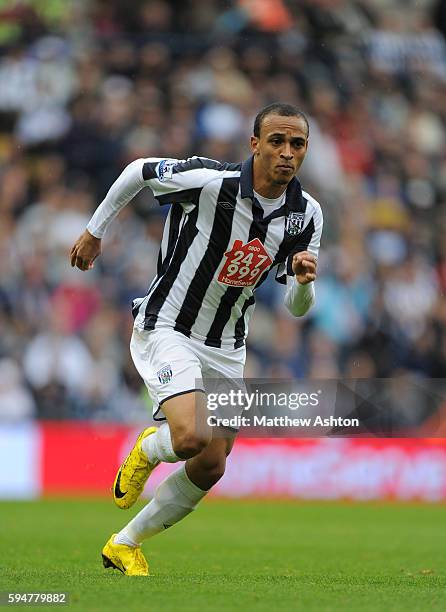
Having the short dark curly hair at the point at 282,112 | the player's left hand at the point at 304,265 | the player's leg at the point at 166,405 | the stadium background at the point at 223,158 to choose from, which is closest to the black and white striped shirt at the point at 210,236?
the player's leg at the point at 166,405

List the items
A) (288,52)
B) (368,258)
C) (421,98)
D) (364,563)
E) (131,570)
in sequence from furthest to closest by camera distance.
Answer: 1. (421,98)
2. (288,52)
3. (368,258)
4. (364,563)
5. (131,570)

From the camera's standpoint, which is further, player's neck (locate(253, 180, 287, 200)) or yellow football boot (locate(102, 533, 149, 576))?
yellow football boot (locate(102, 533, 149, 576))

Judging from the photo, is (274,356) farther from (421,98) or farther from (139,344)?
(139,344)

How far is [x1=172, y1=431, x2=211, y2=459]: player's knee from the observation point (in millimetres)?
Result: 5812

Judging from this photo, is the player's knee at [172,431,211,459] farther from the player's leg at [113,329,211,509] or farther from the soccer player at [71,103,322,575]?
the soccer player at [71,103,322,575]

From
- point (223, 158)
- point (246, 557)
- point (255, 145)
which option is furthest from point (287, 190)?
point (223, 158)

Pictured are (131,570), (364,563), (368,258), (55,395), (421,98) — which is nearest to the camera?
(131,570)

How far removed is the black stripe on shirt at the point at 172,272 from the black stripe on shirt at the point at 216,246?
11 centimetres

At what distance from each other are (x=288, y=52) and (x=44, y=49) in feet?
10.5

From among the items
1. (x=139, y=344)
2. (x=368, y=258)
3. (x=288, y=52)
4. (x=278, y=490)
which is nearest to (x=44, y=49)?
(x=288, y=52)

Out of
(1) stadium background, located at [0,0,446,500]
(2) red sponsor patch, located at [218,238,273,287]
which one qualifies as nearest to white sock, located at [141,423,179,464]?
(2) red sponsor patch, located at [218,238,273,287]

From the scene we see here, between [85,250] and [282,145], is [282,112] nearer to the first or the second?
[282,145]

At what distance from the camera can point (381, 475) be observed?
13289 millimetres

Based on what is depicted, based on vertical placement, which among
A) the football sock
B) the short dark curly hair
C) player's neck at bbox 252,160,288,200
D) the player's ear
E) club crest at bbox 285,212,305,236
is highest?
the short dark curly hair
